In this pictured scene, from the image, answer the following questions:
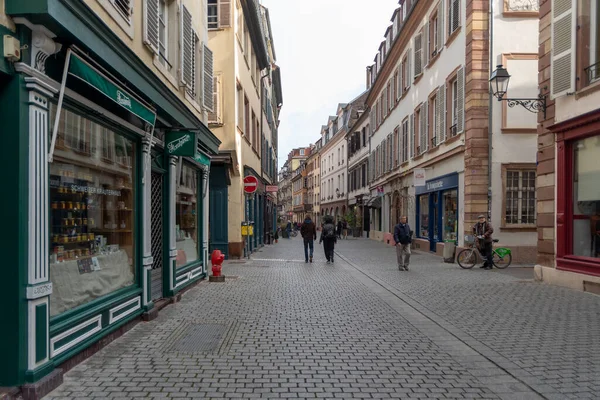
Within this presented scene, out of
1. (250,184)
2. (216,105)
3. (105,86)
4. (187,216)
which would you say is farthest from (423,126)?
(105,86)

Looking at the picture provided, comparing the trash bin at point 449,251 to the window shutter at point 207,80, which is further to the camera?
the trash bin at point 449,251

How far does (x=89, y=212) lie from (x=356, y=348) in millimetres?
3477

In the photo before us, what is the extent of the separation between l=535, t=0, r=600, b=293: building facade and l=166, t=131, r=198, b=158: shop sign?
7578 mm

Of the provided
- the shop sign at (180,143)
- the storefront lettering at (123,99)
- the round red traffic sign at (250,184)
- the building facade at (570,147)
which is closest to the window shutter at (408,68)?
the round red traffic sign at (250,184)

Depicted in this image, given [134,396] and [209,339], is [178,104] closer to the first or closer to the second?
[209,339]

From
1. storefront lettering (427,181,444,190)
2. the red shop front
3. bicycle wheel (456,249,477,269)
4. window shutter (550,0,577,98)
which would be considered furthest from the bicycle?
window shutter (550,0,577,98)

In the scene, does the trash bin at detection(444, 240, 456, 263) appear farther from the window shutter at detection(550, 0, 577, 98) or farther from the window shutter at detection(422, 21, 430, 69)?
the window shutter at detection(422, 21, 430, 69)

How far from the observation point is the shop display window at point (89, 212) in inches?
199

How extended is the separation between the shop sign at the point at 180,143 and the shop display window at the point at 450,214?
38.4ft

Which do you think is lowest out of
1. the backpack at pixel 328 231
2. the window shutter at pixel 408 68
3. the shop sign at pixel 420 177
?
the backpack at pixel 328 231

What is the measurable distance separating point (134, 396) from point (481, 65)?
14.9 metres

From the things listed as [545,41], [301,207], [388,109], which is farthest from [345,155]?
[545,41]

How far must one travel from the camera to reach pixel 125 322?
651cm

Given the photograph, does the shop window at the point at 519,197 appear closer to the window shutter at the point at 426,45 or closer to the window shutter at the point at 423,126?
the window shutter at the point at 423,126
